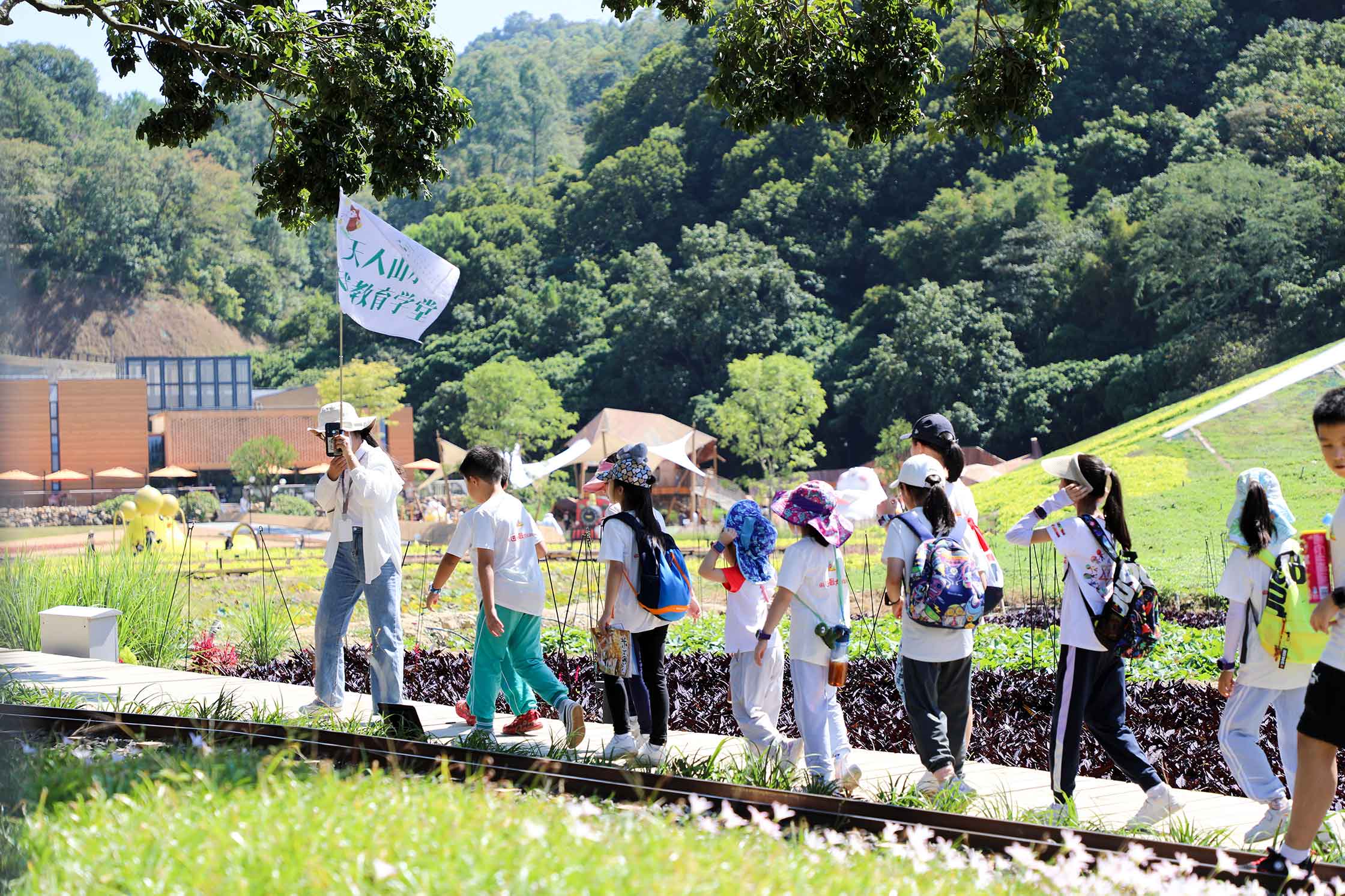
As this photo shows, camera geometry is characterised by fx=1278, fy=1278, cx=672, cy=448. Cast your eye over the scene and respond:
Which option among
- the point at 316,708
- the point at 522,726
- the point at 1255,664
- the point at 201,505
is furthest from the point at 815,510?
the point at 201,505

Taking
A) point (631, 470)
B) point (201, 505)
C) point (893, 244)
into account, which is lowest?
point (201, 505)

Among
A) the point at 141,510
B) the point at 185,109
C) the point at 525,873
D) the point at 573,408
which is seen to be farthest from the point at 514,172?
the point at 525,873

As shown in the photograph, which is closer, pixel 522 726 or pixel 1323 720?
pixel 1323 720

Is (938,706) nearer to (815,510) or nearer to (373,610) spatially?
(815,510)

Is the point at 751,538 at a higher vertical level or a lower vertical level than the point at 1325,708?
higher

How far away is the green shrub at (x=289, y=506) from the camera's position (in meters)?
50.3

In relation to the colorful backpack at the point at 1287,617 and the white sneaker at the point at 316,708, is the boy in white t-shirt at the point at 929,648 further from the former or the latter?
the white sneaker at the point at 316,708

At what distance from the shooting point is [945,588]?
197 inches

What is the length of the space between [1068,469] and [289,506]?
161 feet

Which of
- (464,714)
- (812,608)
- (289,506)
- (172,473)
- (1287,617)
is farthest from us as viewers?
(172,473)

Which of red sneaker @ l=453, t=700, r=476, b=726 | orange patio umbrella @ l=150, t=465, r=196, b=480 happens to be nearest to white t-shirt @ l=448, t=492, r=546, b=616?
red sneaker @ l=453, t=700, r=476, b=726

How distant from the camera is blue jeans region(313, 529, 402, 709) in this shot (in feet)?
22.0

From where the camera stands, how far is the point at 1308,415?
21.3 m

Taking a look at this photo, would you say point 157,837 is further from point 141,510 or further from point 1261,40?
point 1261,40
